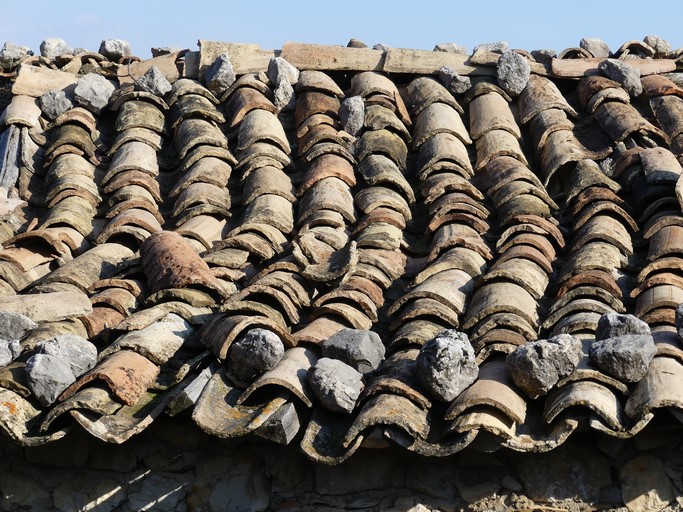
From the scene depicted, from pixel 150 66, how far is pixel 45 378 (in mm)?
4137

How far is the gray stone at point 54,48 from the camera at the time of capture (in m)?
9.31

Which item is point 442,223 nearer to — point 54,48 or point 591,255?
point 591,255

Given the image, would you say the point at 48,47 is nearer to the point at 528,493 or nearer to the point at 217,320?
the point at 217,320

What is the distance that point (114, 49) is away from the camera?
9.06 m

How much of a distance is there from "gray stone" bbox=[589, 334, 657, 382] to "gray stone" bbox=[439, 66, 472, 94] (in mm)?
3831

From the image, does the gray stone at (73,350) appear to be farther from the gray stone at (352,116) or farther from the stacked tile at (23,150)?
the gray stone at (352,116)

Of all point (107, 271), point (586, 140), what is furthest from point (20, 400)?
point (586, 140)

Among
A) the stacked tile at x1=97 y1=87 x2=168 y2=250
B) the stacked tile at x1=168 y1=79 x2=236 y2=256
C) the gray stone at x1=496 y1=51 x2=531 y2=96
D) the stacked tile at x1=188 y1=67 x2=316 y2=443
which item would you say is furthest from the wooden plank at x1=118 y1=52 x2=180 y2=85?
the gray stone at x1=496 y1=51 x2=531 y2=96

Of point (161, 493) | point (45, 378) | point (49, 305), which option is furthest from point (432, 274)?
point (45, 378)

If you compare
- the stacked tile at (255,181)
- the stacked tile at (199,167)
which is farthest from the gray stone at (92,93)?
the stacked tile at (255,181)

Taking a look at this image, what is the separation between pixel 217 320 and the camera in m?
5.32

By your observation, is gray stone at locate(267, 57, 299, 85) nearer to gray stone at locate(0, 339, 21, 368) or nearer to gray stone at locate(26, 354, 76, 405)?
gray stone at locate(0, 339, 21, 368)

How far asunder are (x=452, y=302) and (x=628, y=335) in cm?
101

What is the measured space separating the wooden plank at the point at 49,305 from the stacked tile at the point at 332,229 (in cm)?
112
